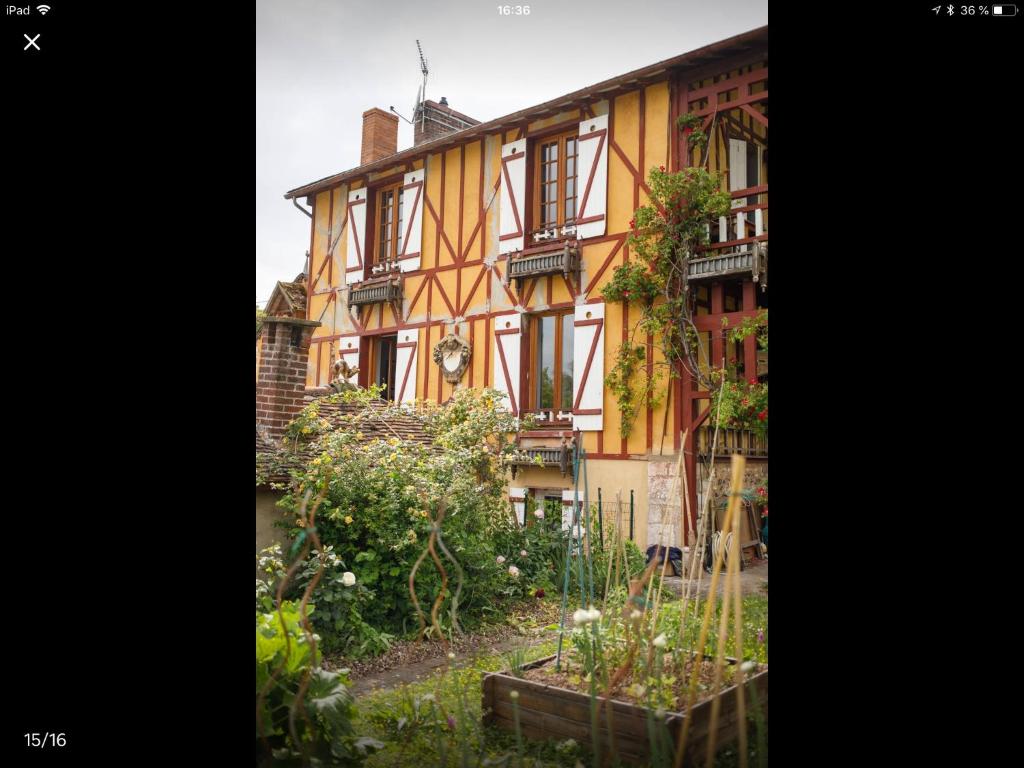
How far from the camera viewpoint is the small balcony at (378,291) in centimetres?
849

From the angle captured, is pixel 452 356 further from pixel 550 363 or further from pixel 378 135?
pixel 378 135

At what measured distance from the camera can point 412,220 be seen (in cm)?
872

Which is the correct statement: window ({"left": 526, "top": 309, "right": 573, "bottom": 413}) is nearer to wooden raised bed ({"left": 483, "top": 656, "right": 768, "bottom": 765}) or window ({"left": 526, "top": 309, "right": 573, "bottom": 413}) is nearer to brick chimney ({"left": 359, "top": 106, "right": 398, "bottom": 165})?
brick chimney ({"left": 359, "top": 106, "right": 398, "bottom": 165})

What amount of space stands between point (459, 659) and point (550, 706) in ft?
5.88

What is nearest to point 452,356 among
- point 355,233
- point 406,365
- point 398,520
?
point 406,365

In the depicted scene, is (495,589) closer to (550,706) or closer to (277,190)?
(550,706)

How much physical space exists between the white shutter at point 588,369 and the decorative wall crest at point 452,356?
4.65 ft

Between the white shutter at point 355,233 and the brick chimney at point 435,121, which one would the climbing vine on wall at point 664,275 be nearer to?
the white shutter at point 355,233

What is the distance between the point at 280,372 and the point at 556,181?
385 cm

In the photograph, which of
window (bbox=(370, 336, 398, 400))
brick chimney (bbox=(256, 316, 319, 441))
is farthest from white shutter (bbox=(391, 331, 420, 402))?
brick chimney (bbox=(256, 316, 319, 441))

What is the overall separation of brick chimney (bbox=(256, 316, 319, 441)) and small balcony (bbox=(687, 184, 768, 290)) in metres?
3.09

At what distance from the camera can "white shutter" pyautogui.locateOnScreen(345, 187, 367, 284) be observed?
29.8ft
